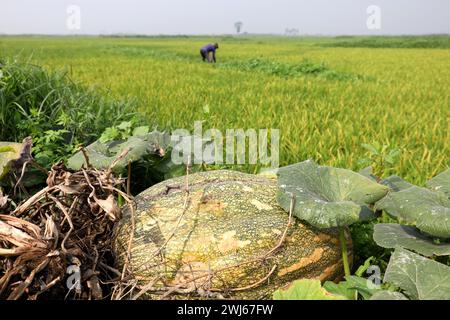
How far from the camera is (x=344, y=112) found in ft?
16.7

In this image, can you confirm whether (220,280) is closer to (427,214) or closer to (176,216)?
(176,216)

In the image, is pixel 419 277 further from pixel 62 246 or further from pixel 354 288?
pixel 62 246

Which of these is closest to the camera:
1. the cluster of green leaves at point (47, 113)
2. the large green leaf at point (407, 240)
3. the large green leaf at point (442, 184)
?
the large green leaf at point (407, 240)

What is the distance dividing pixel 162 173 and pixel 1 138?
1.27 metres

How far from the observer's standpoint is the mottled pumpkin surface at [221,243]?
157 centimetres

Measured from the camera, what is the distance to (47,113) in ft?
10.9

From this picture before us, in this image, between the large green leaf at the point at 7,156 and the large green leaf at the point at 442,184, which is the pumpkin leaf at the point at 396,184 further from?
the large green leaf at the point at 7,156

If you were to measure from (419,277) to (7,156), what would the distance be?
164cm

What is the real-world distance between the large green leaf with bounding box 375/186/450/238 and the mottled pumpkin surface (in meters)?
0.25

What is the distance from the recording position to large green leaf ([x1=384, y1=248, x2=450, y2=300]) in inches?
52.2

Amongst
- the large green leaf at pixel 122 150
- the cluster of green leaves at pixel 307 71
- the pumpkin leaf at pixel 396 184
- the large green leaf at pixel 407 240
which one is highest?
the cluster of green leaves at pixel 307 71

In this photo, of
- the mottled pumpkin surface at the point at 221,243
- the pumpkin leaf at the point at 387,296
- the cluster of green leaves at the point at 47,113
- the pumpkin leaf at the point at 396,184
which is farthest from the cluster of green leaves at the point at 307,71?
the pumpkin leaf at the point at 387,296

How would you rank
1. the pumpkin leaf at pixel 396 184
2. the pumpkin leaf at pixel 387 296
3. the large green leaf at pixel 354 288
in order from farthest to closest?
the pumpkin leaf at pixel 396 184, the large green leaf at pixel 354 288, the pumpkin leaf at pixel 387 296

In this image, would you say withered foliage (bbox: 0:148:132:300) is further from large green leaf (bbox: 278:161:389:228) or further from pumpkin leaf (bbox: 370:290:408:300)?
pumpkin leaf (bbox: 370:290:408:300)
